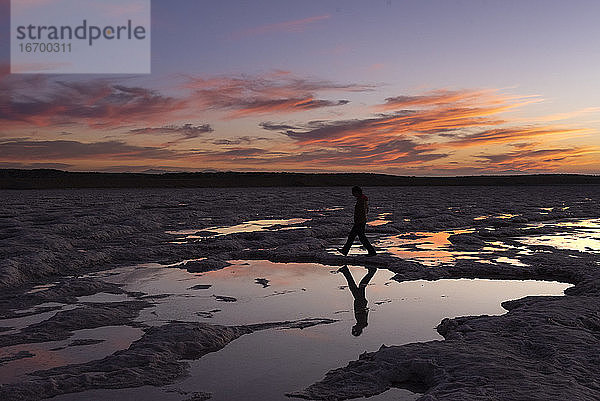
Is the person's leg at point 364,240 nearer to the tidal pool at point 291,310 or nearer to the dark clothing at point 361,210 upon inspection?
the dark clothing at point 361,210

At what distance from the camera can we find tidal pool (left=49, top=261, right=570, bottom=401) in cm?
509

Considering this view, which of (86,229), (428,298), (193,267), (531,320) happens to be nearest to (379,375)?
(531,320)

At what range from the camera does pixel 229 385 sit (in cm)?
491

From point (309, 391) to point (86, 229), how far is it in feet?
53.8

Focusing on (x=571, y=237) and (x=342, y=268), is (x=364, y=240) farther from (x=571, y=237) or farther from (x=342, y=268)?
(x=571, y=237)

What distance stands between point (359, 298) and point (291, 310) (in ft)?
4.52

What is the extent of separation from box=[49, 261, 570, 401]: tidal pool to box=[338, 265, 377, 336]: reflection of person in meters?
0.04

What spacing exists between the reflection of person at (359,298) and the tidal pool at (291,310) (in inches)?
1.5

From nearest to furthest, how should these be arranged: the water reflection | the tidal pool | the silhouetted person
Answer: the tidal pool
the silhouetted person
the water reflection

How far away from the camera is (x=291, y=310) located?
7.80 metres

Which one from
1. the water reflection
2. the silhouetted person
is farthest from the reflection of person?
the water reflection

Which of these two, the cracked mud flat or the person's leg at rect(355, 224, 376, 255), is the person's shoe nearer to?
the cracked mud flat

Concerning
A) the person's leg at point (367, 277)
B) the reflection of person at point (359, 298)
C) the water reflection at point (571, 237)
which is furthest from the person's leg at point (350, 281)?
the water reflection at point (571, 237)

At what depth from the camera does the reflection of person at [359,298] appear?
6.91 metres
